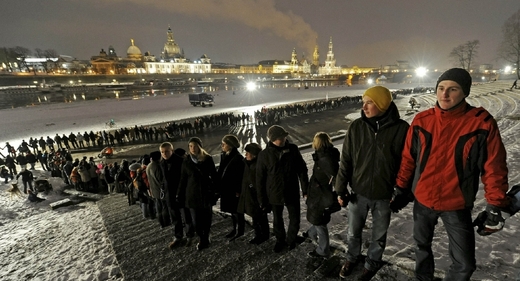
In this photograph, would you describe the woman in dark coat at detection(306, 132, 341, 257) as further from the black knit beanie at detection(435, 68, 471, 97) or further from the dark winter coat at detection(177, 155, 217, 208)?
the dark winter coat at detection(177, 155, 217, 208)

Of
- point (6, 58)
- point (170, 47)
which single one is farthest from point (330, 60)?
point (6, 58)

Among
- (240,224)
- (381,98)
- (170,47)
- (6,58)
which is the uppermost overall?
(170,47)

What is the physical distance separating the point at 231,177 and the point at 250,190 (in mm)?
405

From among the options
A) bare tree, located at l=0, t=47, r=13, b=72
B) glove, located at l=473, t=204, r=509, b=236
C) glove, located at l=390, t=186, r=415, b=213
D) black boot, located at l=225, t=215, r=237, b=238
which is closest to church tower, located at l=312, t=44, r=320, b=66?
bare tree, located at l=0, t=47, r=13, b=72

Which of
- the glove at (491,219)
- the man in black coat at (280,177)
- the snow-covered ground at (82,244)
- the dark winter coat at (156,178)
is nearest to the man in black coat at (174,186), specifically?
the dark winter coat at (156,178)

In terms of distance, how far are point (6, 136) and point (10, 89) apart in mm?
62503

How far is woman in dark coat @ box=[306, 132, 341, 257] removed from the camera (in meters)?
2.91

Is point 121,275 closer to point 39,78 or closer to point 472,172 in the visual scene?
point 472,172

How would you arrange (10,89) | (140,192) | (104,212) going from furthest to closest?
(10,89) < (104,212) < (140,192)

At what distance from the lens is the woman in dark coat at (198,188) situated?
3.73 m

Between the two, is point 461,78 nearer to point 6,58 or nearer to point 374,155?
point 374,155

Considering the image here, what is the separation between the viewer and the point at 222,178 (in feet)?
12.8

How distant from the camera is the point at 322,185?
9.81ft

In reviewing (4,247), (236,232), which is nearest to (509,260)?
(236,232)
